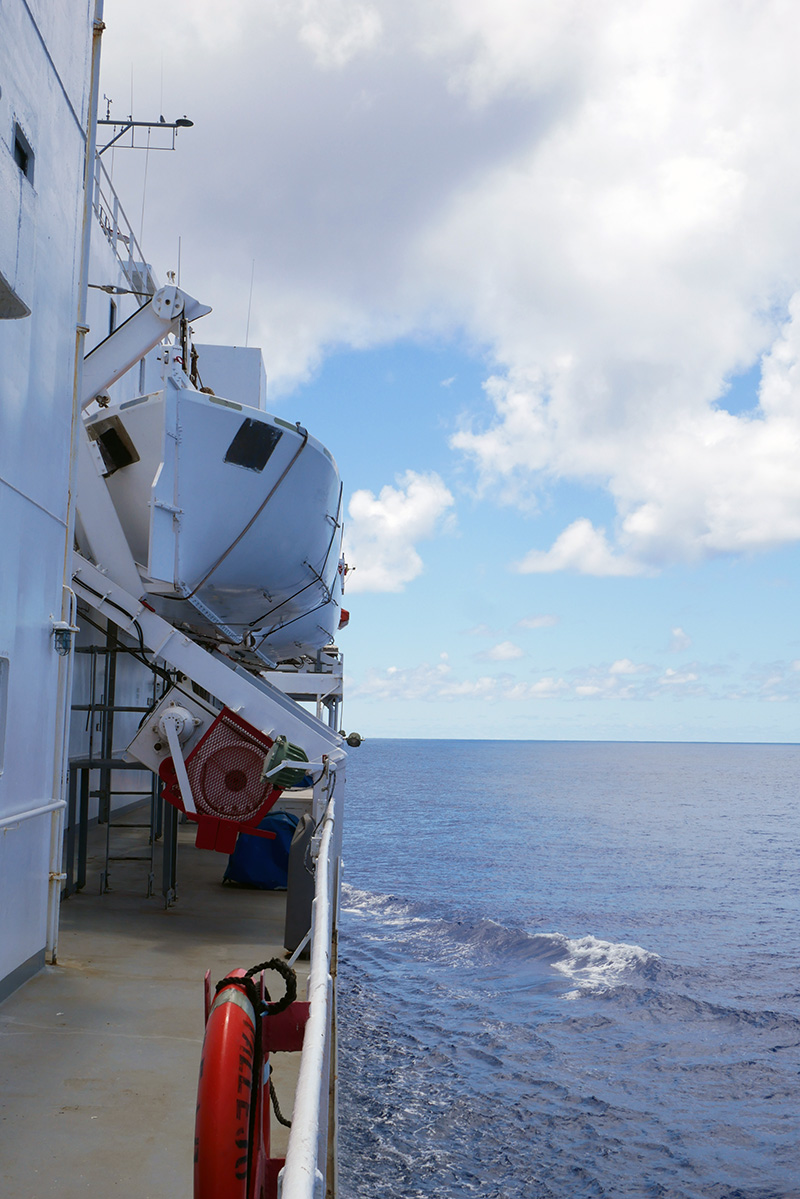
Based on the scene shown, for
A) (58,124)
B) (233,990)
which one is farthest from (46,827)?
(58,124)

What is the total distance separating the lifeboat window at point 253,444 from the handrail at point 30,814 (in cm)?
397

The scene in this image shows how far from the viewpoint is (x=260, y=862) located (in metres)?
10.6

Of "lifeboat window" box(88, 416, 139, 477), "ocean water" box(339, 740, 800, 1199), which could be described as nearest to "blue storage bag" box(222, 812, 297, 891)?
"ocean water" box(339, 740, 800, 1199)

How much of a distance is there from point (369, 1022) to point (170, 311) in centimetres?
1208

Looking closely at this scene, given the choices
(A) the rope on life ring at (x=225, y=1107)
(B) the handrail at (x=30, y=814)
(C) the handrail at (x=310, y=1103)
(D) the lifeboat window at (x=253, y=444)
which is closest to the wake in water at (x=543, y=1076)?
(B) the handrail at (x=30, y=814)

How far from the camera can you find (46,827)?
6816 millimetres

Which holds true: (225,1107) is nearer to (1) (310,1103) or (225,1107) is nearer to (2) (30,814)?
(1) (310,1103)

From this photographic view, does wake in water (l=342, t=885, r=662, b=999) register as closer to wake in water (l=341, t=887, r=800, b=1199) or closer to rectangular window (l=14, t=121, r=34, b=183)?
wake in water (l=341, t=887, r=800, b=1199)

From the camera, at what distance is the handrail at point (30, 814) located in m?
Result: 5.63

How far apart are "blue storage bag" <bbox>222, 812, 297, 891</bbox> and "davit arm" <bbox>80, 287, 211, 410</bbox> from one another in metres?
5.32

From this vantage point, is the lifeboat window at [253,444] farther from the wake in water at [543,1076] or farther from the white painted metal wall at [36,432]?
the wake in water at [543,1076]

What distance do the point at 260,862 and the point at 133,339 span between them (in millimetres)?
5953

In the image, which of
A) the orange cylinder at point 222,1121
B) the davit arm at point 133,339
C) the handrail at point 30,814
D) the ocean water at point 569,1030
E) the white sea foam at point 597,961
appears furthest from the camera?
the white sea foam at point 597,961

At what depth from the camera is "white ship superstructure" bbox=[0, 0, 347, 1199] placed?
5695 mm
